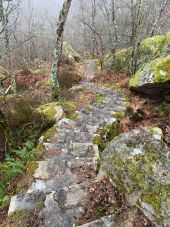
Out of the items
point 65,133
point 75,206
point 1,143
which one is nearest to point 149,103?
point 65,133

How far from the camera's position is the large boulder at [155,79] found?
24.1 ft

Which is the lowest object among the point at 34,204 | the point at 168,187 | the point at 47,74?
the point at 47,74

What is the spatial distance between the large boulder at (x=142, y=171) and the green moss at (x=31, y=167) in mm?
1446

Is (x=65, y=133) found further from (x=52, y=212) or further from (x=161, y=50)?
(x=161, y=50)

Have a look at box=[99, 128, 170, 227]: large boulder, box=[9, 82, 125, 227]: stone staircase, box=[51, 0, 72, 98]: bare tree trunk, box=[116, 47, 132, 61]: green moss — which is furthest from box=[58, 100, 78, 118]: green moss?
box=[116, 47, 132, 61]: green moss

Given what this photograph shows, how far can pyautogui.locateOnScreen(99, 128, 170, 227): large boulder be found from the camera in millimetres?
3104

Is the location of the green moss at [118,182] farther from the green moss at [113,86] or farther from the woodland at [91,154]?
the green moss at [113,86]

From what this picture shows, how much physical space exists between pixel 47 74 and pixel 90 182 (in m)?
11.9

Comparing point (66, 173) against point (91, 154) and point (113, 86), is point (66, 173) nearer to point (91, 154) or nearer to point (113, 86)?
point (91, 154)

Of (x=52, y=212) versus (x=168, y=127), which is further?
(x=168, y=127)

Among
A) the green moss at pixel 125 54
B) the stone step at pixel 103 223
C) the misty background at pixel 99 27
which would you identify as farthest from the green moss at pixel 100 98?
the stone step at pixel 103 223

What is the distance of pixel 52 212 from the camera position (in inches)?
150

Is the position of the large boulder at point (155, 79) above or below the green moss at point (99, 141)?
above

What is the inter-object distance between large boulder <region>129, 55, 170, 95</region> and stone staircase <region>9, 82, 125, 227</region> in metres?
1.44
